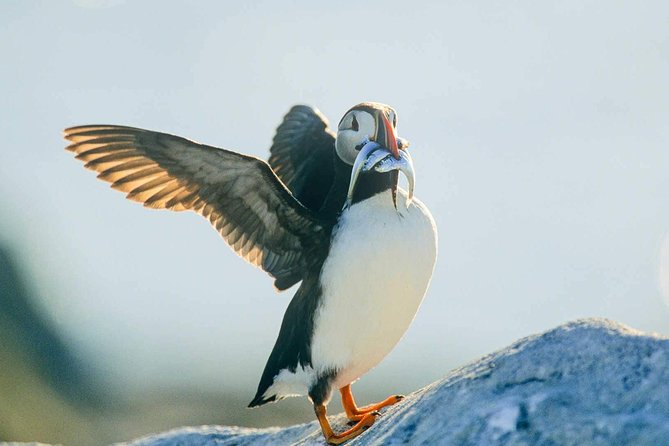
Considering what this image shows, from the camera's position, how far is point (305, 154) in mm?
10227

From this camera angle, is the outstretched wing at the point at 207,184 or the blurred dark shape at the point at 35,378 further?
the blurred dark shape at the point at 35,378

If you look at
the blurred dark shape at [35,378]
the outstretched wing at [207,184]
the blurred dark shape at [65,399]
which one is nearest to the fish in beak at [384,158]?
the outstretched wing at [207,184]

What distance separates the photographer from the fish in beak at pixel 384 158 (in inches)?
304

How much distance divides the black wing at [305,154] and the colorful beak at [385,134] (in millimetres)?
1598

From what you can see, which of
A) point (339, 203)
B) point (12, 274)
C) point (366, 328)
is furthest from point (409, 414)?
point (12, 274)

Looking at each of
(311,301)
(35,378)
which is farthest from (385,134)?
(35,378)

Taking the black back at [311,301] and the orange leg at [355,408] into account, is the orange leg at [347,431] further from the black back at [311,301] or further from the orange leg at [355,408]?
the black back at [311,301]

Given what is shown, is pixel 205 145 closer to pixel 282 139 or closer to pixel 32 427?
pixel 282 139

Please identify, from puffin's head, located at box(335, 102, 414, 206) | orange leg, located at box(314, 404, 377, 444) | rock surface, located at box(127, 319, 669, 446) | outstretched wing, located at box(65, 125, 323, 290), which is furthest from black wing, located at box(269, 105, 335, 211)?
rock surface, located at box(127, 319, 669, 446)

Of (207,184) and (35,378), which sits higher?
(207,184)

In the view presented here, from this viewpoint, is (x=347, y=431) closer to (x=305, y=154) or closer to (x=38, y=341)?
(x=305, y=154)

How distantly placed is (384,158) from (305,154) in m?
2.56

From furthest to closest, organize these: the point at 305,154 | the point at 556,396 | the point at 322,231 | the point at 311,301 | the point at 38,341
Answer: the point at 38,341, the point at 305,154, the point at 322,231, the point at 311,301, the point at 556,396

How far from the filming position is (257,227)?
8.53 m
